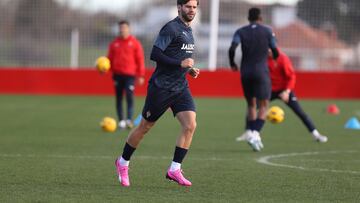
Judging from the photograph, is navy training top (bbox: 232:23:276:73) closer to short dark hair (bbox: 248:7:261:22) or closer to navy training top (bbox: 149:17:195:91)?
short dark hair (bbox: 248:7:261:22)

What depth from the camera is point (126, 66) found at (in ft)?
61.5

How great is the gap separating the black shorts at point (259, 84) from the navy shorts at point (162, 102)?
15.9 ft

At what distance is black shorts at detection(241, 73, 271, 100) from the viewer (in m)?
14.6

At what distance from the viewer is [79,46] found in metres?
30.7

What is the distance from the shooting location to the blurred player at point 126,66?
1869 centimetres

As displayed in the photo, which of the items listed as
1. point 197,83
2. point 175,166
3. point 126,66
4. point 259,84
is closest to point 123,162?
point 175,166

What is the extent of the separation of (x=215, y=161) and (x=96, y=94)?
17466mm

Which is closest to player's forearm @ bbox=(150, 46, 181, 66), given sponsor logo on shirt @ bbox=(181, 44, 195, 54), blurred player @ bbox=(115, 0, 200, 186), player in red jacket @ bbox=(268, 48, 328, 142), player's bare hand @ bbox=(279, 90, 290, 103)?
blurred player @ bbox=(115, 0, 200, 186)

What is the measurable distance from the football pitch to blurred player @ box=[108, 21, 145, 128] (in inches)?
31.2

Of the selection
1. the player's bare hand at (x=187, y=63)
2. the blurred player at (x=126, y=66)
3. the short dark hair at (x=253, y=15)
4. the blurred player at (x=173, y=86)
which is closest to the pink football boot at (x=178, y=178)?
the blurred player at (x=173, y=86)

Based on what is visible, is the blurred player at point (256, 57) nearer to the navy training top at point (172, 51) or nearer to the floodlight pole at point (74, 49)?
the navy training top at point (172, 51)

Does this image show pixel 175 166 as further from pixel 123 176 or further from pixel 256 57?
pixel 256 57

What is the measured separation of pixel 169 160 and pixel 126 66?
21.7 feet

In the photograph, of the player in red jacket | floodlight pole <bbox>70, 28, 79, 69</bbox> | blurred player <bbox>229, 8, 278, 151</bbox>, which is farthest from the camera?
floodlight pole <bbox>70, 28, 79, 69</bbox>
